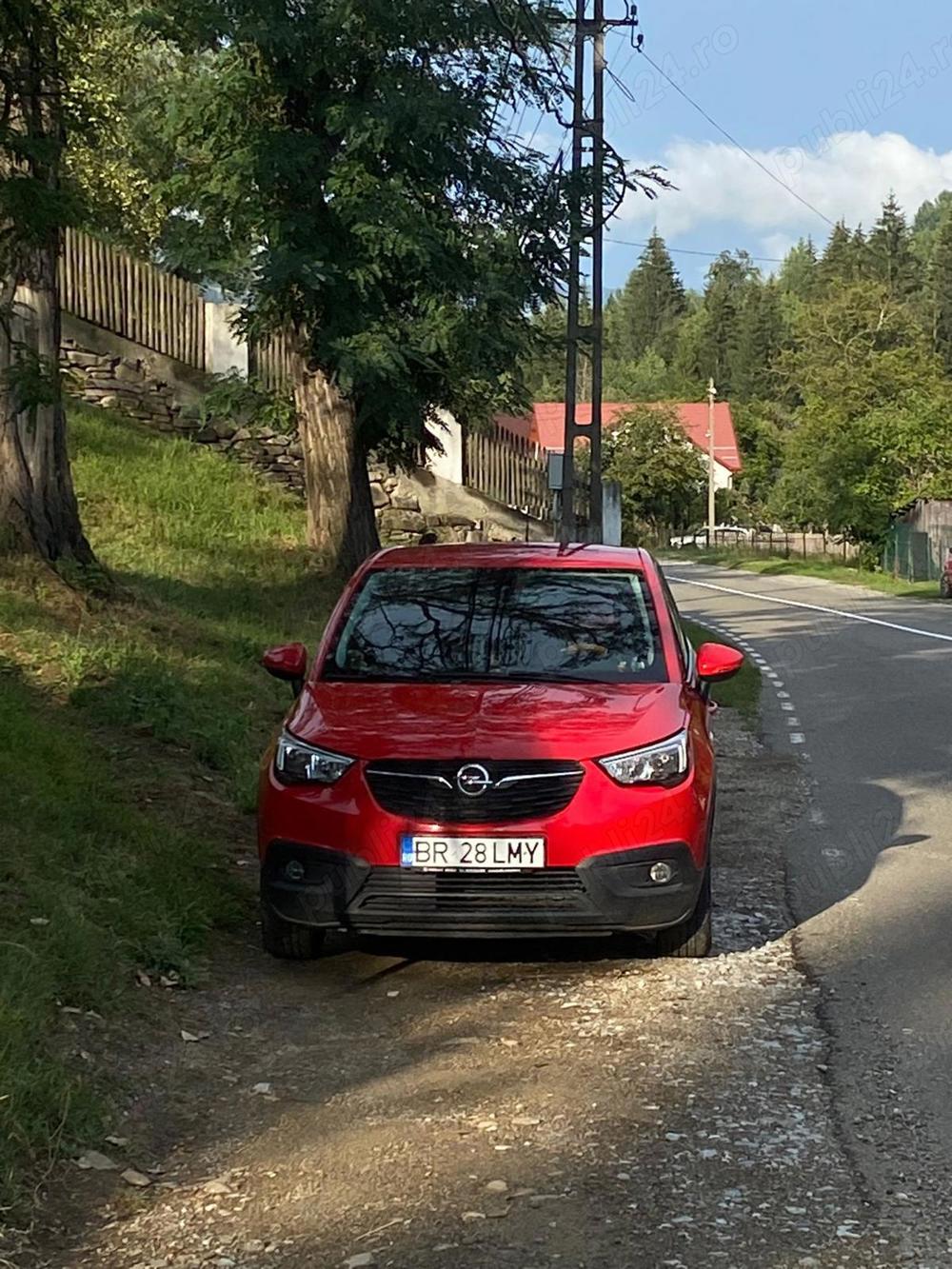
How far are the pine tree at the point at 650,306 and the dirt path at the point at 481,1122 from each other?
15885cm

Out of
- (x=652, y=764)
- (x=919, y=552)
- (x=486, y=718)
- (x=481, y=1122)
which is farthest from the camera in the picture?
(x=919, y=552)

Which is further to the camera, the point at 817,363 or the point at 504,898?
the point at 817,363

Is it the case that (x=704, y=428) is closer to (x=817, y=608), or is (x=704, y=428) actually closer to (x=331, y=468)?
(x=817, y=608)

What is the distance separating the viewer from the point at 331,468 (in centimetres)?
1806

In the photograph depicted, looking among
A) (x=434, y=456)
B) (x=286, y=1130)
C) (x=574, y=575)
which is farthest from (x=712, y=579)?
(x=286, y=1130)

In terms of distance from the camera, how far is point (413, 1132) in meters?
4.74

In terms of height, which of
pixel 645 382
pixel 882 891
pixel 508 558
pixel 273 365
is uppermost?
pixel 645 382

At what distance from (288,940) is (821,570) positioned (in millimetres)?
52415

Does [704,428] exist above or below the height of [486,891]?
above

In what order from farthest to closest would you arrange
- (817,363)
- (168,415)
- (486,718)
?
(817,363) < (168,415) < (486,718)

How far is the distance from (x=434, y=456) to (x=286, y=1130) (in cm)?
1897

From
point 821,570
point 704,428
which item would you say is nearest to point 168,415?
point 821,570

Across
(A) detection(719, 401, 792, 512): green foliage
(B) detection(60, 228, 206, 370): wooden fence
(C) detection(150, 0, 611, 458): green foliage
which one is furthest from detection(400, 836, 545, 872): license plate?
(A) detection(719, 401, 792, 512): green foliage

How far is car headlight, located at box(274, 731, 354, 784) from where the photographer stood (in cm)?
636
